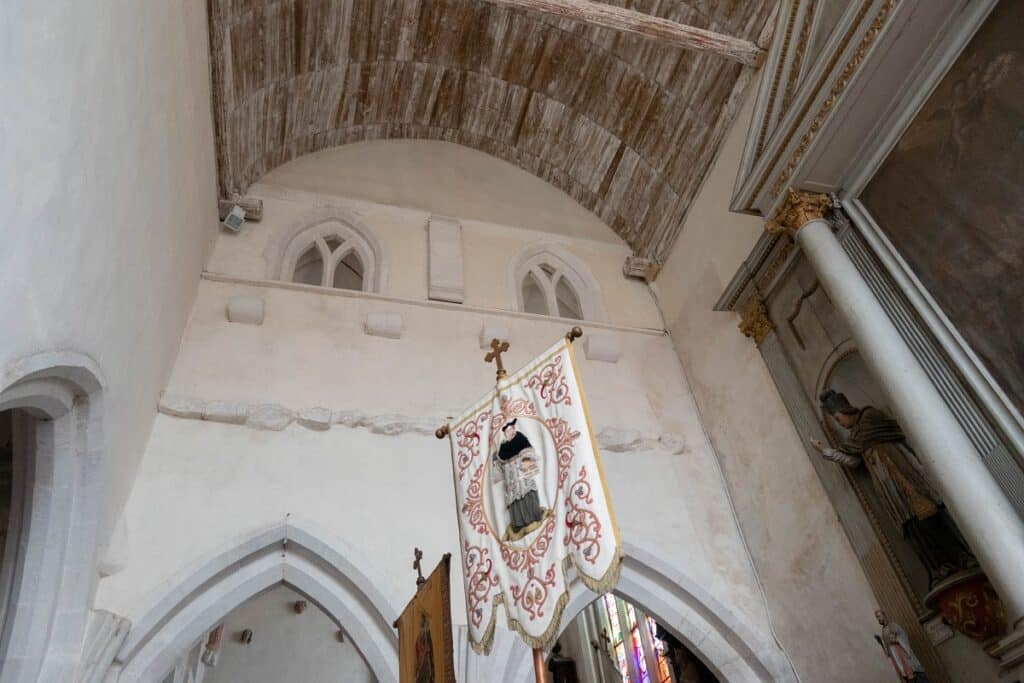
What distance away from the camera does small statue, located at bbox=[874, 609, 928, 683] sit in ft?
15.2

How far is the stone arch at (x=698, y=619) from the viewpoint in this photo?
593 centimetres

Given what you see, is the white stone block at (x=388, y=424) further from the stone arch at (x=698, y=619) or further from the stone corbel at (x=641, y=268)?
the stone corbel at (x=641, y=268)

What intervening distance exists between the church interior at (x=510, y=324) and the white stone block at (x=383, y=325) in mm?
35

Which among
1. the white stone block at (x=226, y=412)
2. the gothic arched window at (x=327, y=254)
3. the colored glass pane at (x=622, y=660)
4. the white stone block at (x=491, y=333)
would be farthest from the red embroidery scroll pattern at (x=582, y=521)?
the colored glass pane at (x=622, y=660)

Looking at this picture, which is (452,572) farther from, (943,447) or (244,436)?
(943,447)

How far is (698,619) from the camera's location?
6.19 metres

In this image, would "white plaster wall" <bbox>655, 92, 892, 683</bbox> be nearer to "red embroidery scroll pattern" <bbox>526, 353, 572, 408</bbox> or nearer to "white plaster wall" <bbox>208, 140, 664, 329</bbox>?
"white plaster wall" <bbox>208, 140, 664, 329</bbox>

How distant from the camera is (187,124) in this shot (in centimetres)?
601

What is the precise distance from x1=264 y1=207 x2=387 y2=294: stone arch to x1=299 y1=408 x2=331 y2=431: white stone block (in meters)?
1.94

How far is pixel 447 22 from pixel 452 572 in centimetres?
639

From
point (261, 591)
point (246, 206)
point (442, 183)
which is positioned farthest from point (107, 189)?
point (442, 183)

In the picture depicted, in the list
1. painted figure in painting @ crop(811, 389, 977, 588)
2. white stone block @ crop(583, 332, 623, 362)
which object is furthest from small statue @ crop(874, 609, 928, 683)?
white stone block @ crop(583, 332, 623, 362)

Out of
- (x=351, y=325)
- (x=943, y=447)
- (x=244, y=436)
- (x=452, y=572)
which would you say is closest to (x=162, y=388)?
(x=244, y=436)

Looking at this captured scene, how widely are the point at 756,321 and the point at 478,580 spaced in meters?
4.18
